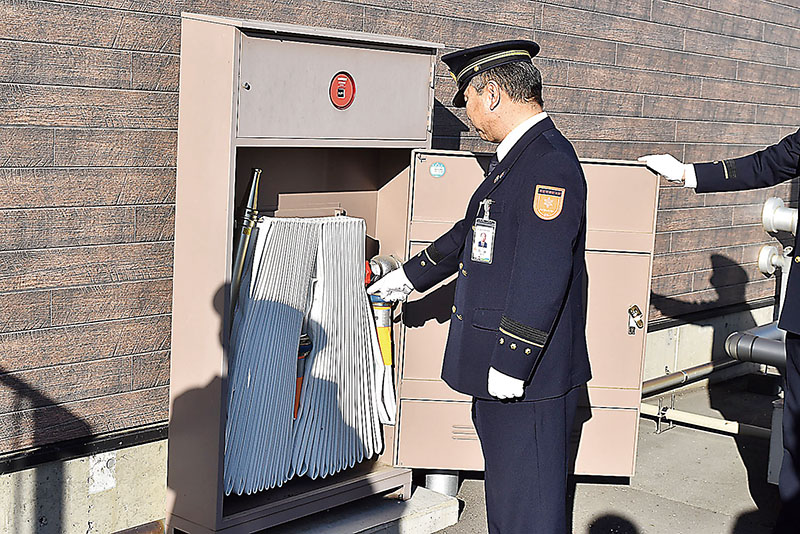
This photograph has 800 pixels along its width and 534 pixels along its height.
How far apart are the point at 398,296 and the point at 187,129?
3.14 ft

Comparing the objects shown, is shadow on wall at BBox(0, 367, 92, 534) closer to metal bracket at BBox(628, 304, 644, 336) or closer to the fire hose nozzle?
the fire hose nozzle

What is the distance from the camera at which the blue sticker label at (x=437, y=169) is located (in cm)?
372

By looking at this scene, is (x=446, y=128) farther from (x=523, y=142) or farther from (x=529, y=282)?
(x=529, y=282)

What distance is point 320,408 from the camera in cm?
363

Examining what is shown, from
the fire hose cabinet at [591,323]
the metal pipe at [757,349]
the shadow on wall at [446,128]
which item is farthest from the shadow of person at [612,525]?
the shadow on wall at [446,128]

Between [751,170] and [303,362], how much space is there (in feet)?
6.01

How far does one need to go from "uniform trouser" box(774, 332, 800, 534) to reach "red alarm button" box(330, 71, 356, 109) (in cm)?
178

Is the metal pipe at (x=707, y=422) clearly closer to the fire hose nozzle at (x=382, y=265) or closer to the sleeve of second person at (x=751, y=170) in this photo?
the sleeve of second person at (x=751, y=170)

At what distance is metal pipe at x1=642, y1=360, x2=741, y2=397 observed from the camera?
225 inches

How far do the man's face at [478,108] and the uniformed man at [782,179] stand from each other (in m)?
0.97

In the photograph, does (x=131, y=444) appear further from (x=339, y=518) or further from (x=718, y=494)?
(x=718, y=494)

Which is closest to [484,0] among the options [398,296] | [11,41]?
[398,296]

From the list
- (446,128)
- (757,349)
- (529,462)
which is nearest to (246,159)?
(446,128)

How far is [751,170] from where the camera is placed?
3883 mm
